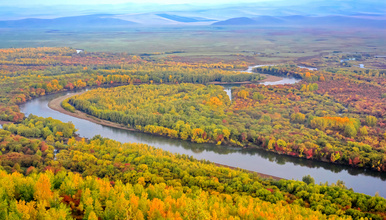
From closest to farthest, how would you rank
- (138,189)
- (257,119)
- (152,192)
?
1. (152,192)
2. (138,189)
3. (257,119)

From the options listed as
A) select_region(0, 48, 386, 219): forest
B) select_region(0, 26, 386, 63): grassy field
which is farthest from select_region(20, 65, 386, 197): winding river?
select_region(0, 26, 386, 63): grassy field

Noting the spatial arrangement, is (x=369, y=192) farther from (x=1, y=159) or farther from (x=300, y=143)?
(x=1, y=159)

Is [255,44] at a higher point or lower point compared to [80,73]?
higher

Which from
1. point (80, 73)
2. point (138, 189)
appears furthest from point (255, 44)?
point (138, 189)

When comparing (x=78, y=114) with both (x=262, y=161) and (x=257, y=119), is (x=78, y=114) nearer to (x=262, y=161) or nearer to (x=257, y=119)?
(x=257, y=119)

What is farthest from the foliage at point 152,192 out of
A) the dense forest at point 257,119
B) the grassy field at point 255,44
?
the grassy field at point 255,44

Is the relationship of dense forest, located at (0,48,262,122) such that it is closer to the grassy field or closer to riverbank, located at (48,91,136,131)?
riverbank, located at (48,91,136,131)
